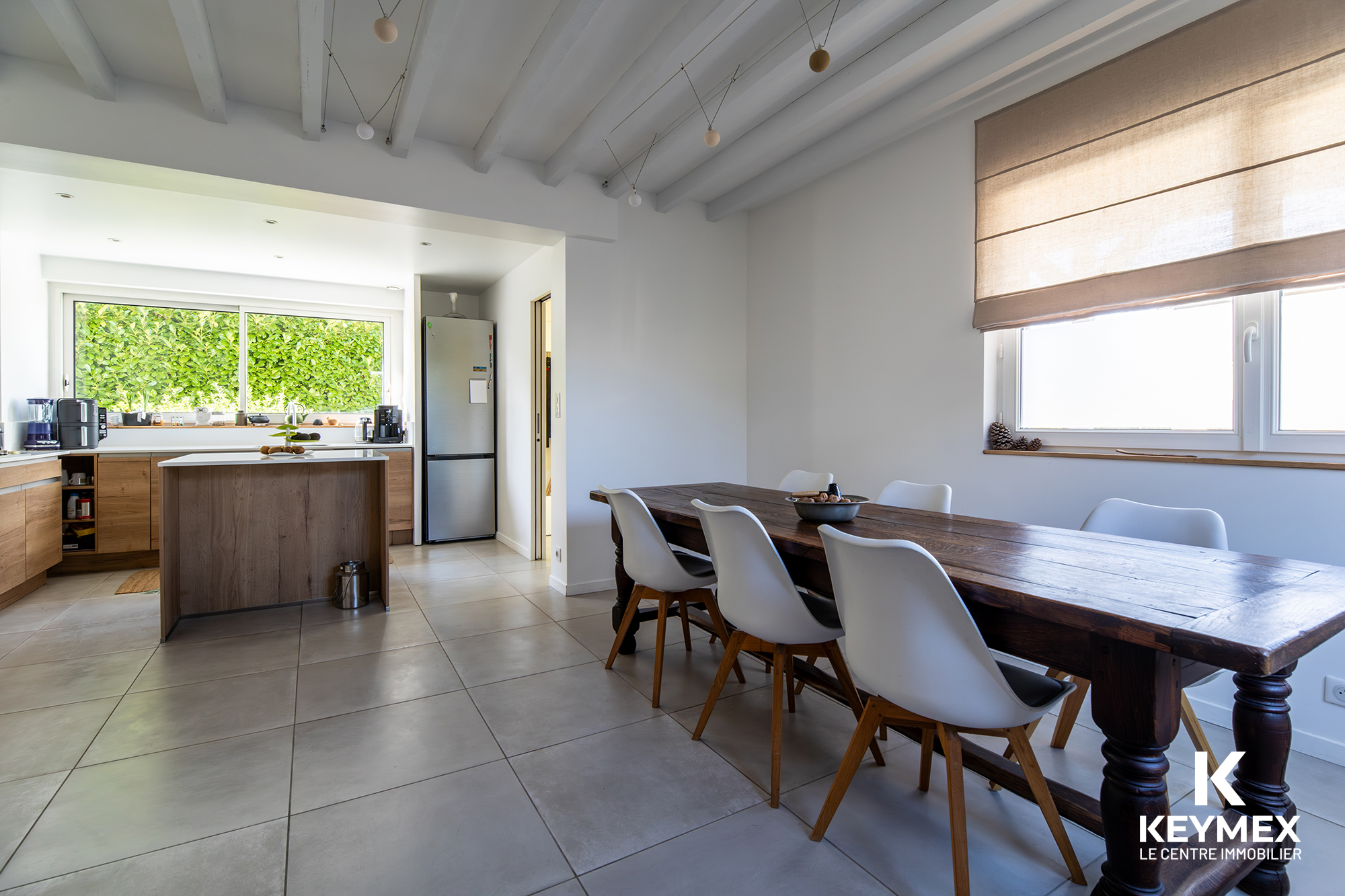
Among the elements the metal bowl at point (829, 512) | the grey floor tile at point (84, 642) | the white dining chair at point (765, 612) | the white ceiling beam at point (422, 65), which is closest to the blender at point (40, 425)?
the grey floor tile at point (84, 642)

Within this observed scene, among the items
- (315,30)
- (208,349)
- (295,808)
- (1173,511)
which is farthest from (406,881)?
(208,349)

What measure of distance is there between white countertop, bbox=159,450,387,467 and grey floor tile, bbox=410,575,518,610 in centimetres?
95

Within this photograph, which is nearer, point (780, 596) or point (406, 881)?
point (406, 881)

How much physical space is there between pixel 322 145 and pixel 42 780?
292cm

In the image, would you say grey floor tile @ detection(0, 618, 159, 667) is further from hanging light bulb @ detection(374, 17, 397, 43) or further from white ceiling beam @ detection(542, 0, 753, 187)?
white ceiling beam @ detection(542, 0, 753, 187)

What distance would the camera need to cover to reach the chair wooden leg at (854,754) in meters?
1.59

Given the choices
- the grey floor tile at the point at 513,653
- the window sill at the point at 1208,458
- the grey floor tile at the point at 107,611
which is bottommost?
the grey floor tile at the point at 513,653

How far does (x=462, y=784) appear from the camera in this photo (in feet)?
6.36

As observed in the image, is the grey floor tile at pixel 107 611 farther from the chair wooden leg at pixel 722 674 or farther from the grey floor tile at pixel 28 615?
the chair wooden leg at pixel 722 674

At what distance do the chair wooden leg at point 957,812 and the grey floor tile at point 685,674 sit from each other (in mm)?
1153

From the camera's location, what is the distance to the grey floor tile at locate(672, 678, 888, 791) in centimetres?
202

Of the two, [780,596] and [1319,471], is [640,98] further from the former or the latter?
[1319,471]

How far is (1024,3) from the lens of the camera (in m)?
2.25

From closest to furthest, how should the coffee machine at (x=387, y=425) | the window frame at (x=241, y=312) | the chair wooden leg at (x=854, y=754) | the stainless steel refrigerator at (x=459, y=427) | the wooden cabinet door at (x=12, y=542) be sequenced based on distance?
the chair wooden leg at (x=854, y=754), the wooden cabinet door at (x=12, y=542), the window frame at (x=241, y=312), the stainless steel refrigerator at (x=459, y=427), the coffee machine at (x=387, y=425)
